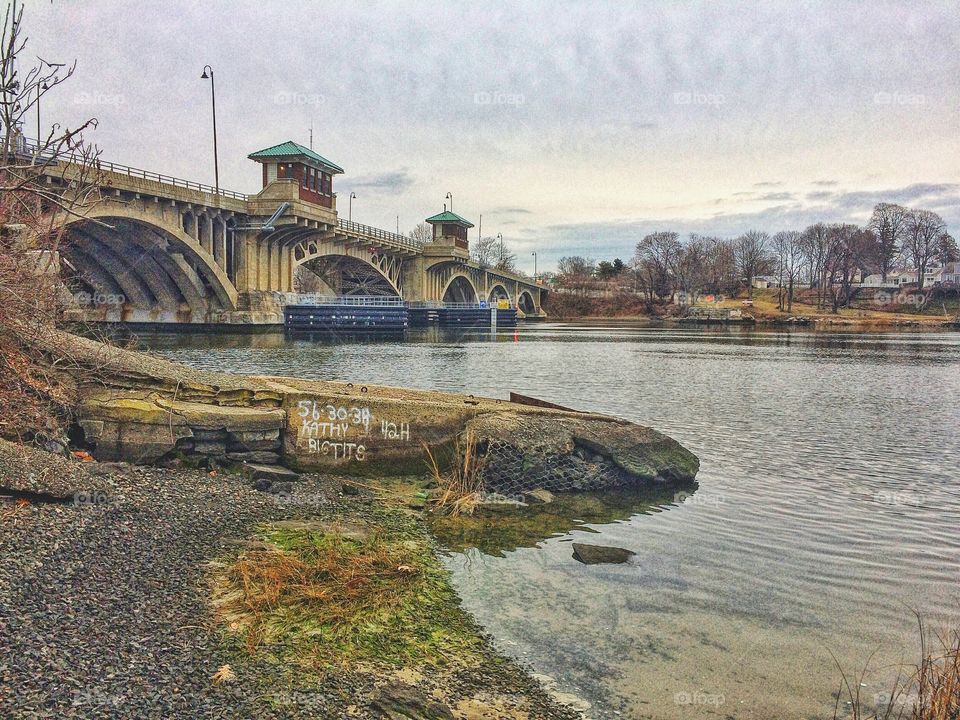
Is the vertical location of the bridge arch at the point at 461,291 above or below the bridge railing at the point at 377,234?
below

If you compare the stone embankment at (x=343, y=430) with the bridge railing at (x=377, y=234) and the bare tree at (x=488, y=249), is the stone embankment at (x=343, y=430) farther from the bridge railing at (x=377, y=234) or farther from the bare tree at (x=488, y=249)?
the bare tree at (x=488, y=249)

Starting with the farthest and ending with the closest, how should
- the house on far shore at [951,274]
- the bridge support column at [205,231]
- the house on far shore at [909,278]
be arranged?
1. the house on far shore at [909,278]
2. the house on far shore at [951,274]
3. the bridge support column at [205,231]

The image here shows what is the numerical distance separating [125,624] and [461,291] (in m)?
97.1

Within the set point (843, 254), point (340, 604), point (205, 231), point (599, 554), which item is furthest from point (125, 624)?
point (843, 254)

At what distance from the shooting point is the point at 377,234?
218ft

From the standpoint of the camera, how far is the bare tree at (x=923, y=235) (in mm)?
112125

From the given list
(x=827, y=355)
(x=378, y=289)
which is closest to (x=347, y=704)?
(x=827, y=355)

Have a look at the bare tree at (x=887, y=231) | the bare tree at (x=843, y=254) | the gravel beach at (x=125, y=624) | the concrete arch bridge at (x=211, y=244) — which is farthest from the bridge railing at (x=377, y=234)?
the bare tree at (x=887, y=231)

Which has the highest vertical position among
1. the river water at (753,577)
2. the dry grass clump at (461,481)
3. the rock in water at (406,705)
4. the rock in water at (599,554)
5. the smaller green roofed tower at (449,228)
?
the smaller green roofed tower at (449,228)

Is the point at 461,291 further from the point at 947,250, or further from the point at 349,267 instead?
the point at 947,250

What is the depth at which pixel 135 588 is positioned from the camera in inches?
225

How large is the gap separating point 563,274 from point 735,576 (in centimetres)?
14639

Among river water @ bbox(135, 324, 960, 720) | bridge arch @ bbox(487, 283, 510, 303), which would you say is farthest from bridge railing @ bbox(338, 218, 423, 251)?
river water @ bbox(135, 324, 960, 720)

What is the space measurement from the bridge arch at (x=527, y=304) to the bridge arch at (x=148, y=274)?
270 ft
